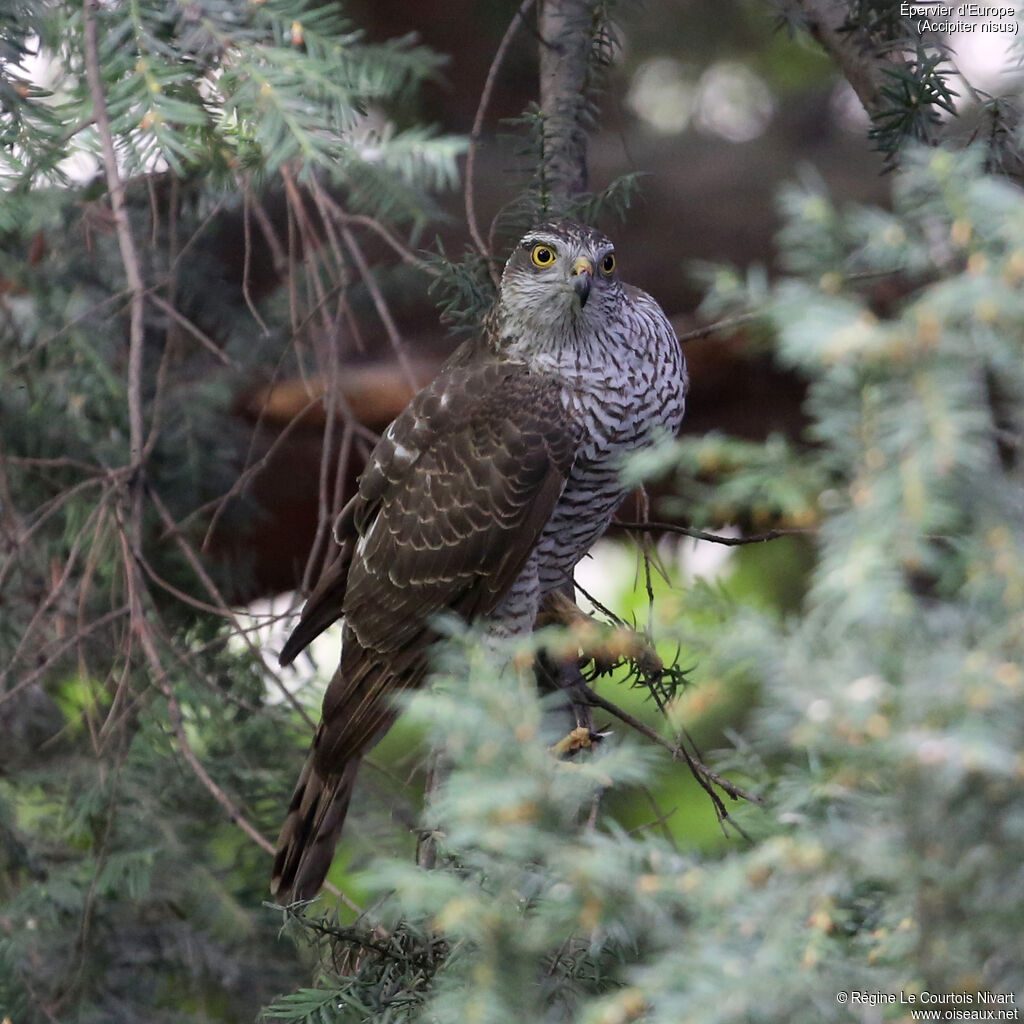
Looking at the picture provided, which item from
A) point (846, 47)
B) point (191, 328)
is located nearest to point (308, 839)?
point (191, 328)

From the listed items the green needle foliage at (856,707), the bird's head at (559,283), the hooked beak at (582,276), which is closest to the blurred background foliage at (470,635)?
the green needle foliage at (856,707)

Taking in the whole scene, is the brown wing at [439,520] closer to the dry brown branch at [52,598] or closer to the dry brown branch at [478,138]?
the dry brown branch at [478,138]

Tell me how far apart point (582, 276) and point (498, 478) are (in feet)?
1.65

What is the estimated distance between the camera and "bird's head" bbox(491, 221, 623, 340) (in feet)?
Answer: 8.55

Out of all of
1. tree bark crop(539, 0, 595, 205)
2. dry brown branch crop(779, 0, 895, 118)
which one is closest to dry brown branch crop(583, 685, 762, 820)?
tree bark crop(539, 0, 595, 205)

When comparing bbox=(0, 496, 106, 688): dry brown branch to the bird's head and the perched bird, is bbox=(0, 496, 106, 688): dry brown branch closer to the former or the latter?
the perched bird

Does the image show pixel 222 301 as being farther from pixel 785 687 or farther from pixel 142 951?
pixel 785 687

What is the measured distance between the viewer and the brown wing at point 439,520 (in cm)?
264

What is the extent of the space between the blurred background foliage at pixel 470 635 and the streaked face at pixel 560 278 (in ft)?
0.46

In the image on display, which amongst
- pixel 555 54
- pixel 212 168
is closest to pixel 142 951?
pixel 212 168

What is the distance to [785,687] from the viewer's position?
3.23 ft

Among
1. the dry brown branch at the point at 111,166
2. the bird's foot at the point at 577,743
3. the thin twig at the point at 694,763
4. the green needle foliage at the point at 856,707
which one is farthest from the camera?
the bird's foot at the point at 577,743

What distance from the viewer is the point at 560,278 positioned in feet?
8.61

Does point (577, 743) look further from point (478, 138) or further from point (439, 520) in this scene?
point (478, 138)
